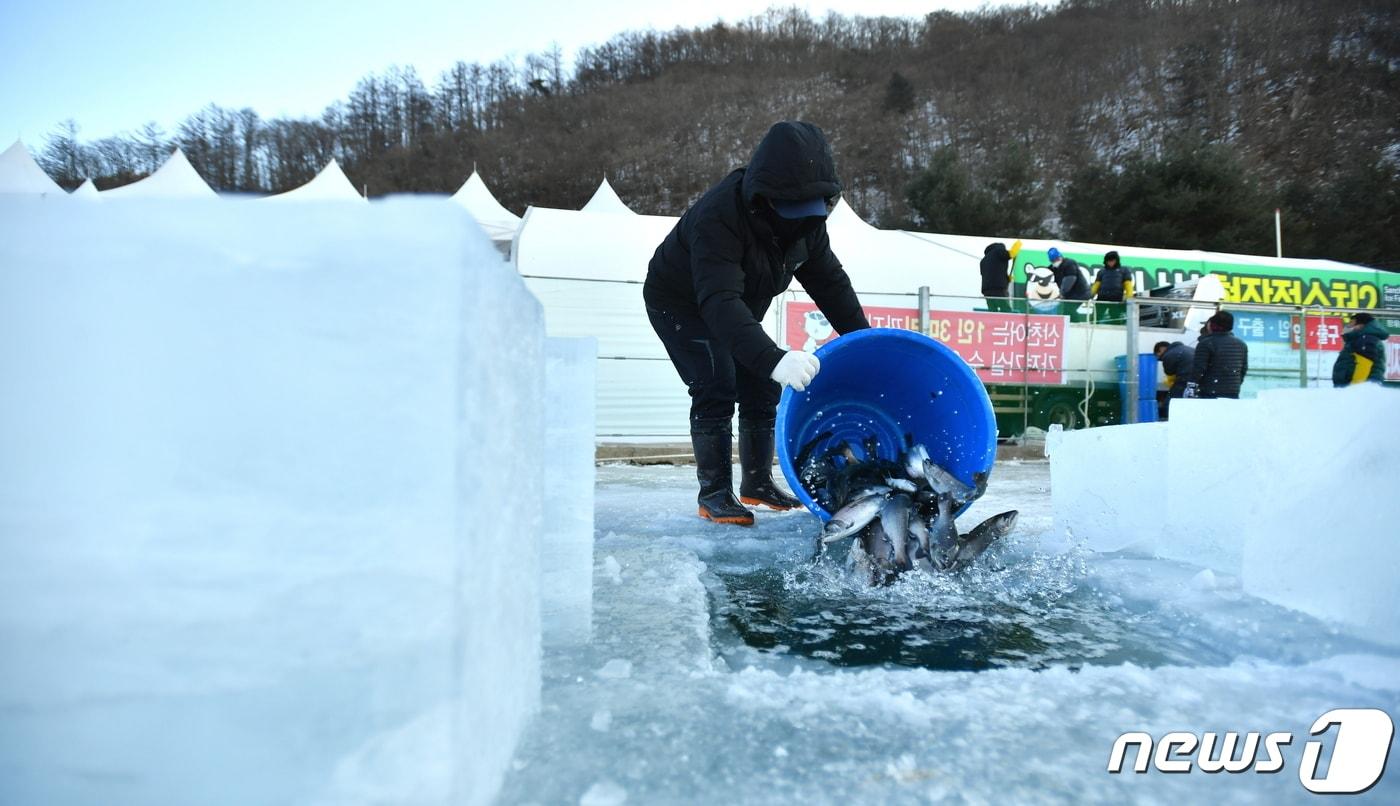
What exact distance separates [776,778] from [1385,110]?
154 ft

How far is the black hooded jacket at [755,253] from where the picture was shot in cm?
235

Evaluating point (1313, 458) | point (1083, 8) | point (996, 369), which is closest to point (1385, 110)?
point (1083, 8)

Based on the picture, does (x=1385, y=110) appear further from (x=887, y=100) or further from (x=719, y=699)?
(x=719, y=699)

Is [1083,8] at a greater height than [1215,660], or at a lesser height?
greater

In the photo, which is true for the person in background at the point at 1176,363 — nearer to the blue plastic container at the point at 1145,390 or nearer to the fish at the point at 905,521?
the blue plastic container at the point at 1145,390

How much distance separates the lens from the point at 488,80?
4356 cm

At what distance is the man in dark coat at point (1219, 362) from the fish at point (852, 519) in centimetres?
650

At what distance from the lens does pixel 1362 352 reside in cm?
783

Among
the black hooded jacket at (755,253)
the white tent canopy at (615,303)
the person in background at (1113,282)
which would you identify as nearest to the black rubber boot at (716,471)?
the black hooded jacket at (755,253)

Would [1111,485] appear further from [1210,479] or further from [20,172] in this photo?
[20,172]

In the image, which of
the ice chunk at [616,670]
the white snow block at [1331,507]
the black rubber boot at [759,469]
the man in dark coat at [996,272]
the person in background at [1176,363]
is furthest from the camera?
the man in dark coat at [996,272]

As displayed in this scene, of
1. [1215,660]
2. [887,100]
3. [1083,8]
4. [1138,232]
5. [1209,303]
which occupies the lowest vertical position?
[1215,660]

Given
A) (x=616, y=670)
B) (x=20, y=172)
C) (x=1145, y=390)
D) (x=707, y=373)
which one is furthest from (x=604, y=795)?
(x=20, y=172)

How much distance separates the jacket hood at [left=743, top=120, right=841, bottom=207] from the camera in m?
2.33
